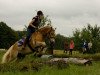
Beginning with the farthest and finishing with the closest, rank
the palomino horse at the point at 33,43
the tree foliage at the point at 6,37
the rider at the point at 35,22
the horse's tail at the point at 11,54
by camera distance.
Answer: the tree foliage at the point at 6,37
the horse's tail at the point at 11,54
the palomino horse at the point at 33,43
the rider at the point at 35,22

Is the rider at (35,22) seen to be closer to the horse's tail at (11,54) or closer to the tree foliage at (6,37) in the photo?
the horse's tail at (11,54)

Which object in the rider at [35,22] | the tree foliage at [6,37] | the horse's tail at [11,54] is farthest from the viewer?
the tree foliage at [6,37]

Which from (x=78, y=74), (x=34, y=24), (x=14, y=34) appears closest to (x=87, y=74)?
(x=78, y=74)

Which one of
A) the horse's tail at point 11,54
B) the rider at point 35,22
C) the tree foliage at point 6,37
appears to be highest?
the tree foliage at point 6,37

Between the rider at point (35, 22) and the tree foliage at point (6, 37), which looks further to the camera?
the tree foliage at point (6, 37)

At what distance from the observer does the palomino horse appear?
22.8 m

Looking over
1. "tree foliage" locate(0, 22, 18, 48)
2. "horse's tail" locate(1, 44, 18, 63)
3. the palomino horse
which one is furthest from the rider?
"tree foliage" locate(0, 22, 18, 48)

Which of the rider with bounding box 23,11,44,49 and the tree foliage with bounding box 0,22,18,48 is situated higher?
the tree foliage with bounding box 0,22,18,48

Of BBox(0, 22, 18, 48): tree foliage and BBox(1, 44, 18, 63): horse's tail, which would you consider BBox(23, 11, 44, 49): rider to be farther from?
BBox(0, 22, 18, 48): tree foliage

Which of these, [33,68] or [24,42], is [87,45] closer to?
[24,42]

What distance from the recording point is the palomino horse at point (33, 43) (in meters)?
22.8

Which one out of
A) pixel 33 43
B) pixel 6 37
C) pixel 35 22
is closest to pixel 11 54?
pixel 33 43

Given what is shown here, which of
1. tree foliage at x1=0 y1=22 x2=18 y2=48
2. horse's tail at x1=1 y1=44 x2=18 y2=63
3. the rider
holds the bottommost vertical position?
horse's tail at x1=1 y1=44 x2=18 y2=63

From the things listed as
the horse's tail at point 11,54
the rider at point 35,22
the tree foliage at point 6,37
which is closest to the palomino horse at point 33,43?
the horse's tail at point 11,54
